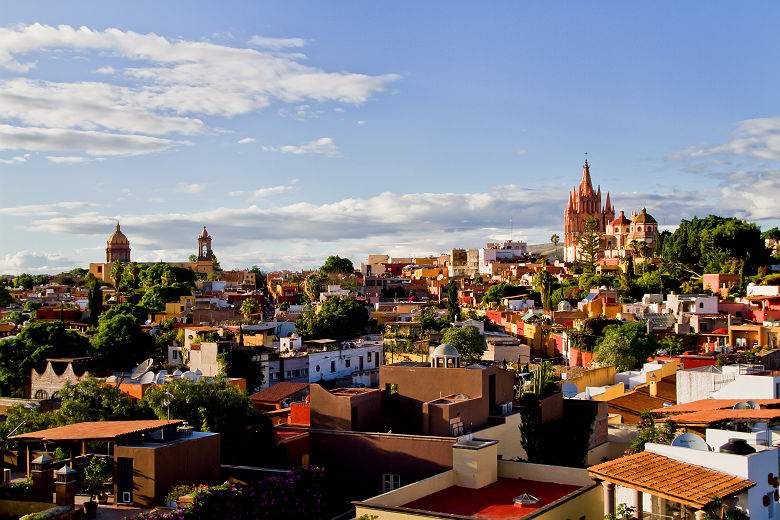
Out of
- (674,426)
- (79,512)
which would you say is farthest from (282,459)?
(674,426)

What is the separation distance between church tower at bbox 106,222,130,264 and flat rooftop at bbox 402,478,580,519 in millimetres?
88898

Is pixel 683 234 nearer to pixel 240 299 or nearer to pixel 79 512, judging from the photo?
pixel 240 299

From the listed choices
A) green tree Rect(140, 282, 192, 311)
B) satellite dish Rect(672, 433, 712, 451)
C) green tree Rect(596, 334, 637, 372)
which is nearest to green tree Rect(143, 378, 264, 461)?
satellite dish Rect(672, 433, 712, 451)

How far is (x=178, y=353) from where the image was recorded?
3631cm

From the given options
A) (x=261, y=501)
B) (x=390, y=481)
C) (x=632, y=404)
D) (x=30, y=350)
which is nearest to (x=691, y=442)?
(x=390, y=481)

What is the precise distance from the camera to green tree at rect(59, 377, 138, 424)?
17.9 meters

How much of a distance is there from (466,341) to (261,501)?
1038 inches

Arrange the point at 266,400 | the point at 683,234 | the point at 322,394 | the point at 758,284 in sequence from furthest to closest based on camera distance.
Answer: the point at 683,234 → the point at 758,284 → the point at 266,400 → the point at 322,394

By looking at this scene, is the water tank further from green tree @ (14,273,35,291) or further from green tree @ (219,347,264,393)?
green tree @ (14,273,35,291)

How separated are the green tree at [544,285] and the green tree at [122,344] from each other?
24.4 meters

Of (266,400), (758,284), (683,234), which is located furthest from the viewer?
(683,234)

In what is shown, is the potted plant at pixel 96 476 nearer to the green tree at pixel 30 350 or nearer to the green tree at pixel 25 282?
the green tree at pixel 30 350

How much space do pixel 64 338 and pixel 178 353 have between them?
5184 mm

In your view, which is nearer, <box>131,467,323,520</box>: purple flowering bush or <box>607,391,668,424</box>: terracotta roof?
<box>131,467,323,520</box>: purple flowering bush
